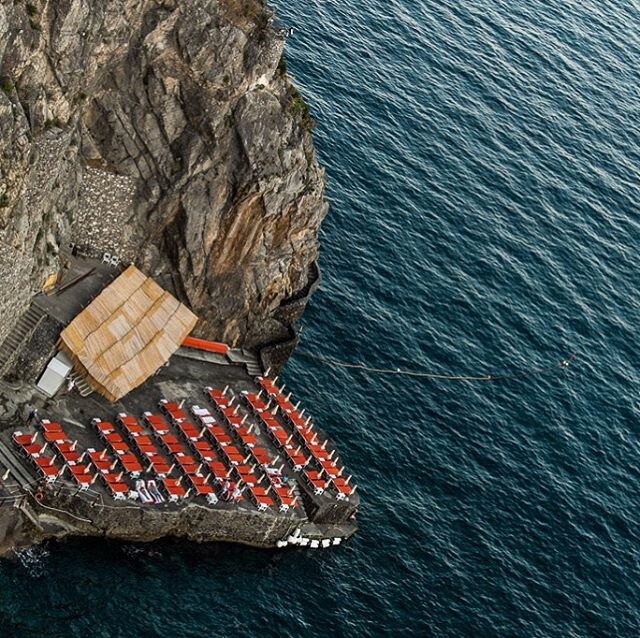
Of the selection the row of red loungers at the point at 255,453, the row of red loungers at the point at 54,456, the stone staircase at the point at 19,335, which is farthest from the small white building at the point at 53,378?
the row of red loungers at the point at 255,453

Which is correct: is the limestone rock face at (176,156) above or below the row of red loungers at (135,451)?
above

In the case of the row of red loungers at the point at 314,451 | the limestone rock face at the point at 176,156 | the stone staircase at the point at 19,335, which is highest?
the limestone rock face at the point at 176,156

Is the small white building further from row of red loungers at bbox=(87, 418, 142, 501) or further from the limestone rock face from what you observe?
the limestone rock face

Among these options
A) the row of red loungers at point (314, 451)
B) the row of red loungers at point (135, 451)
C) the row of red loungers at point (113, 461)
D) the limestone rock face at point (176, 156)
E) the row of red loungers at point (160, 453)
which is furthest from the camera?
the row of red loungers at point (314, 451)

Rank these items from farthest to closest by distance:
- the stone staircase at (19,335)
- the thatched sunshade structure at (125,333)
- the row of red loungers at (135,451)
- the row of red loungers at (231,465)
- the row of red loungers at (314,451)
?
1. the row of red loungers at (314,451)
2. the row of red loungers at (231,465)
3. the thatched sunshade structure at (125,333)
4. the row of red loungers at (135,451)
5. the stone staircase at (19,335)

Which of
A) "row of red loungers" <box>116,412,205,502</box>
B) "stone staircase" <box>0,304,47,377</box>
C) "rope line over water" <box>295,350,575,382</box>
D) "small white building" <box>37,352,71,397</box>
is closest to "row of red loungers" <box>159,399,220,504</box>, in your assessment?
"row of red loungers" <box>116,412,205,502</box>

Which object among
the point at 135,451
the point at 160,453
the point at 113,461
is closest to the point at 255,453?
the point at 160,453

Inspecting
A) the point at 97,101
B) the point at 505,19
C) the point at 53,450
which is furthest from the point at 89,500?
the point at 505,19

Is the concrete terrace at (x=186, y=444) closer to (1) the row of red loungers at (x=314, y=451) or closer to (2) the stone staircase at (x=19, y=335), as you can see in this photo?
(1) the row of red loungers at (x=314, y=451)
